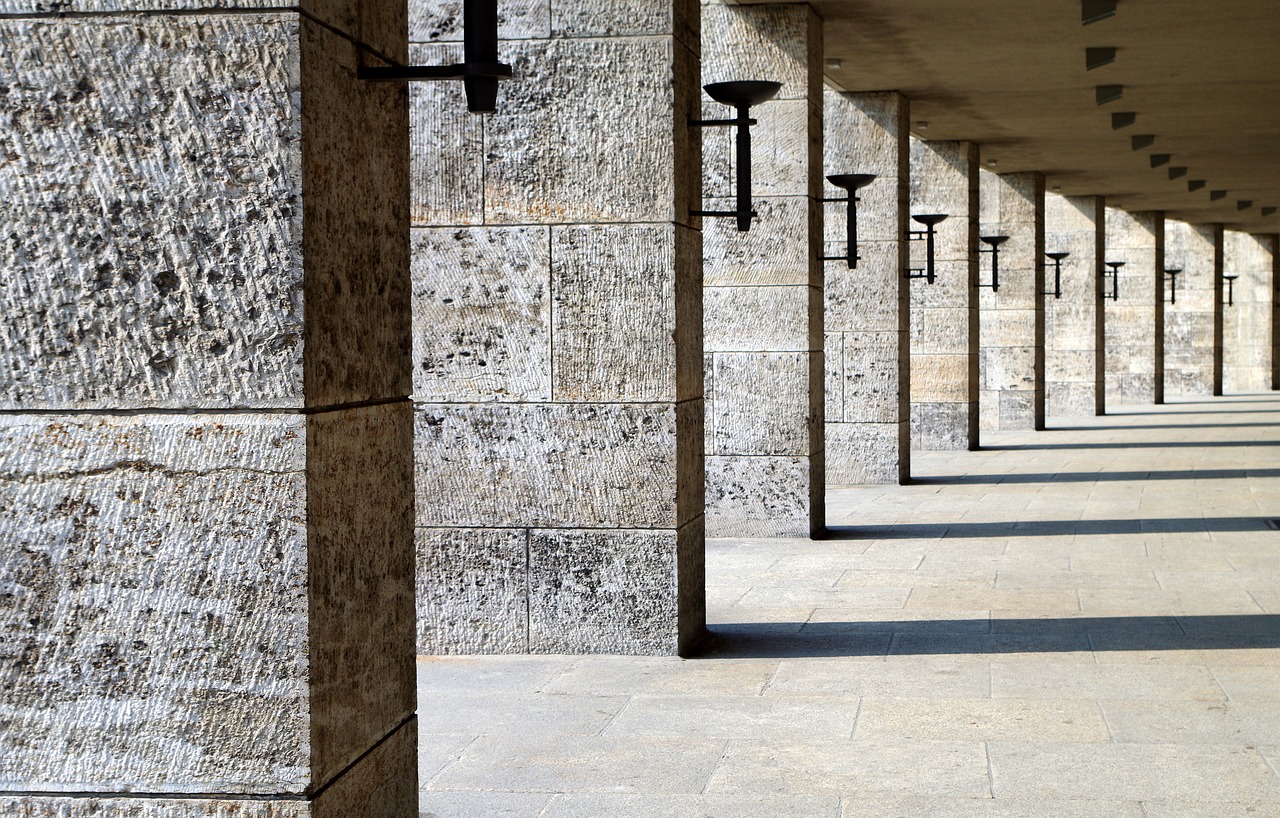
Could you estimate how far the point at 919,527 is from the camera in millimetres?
11094

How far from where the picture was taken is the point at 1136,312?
29.0 meters

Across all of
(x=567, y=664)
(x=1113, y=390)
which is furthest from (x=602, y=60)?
(x=1113, y=390)

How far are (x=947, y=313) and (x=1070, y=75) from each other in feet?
14.8

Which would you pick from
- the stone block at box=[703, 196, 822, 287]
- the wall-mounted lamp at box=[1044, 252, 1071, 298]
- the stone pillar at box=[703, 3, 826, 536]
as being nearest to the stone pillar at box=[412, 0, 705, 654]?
the stone pillar at box=[703, 3, 826, 536]

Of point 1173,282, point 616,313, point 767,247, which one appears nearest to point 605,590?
point 616,313

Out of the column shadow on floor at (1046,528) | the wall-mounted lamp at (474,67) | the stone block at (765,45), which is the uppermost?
the stone block at (765,45)

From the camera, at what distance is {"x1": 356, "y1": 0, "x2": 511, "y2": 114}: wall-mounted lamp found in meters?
3.15

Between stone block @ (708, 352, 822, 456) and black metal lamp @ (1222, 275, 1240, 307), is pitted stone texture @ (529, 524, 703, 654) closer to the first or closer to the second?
stone block @ (708, 352, 822, 456)

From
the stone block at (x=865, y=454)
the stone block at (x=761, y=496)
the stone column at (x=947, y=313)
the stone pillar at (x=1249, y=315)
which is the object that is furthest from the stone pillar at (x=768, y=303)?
the stone pillar at (x=1249, y=315)

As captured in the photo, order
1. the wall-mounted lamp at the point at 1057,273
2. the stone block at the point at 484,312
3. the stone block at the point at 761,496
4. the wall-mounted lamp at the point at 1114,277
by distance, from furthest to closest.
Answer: the wall-mounted lamp at the point at 1114,277
the wall-mounted lamp at the point at 1057,273
the stone block at the point at 761,496
the stone block at the point at 484,312

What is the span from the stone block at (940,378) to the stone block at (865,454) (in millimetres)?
3983

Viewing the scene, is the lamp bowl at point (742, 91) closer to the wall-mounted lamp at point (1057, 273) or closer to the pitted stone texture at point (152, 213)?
the pitted stone texture at point (152, 213)

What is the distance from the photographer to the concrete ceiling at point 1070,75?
1154 cm

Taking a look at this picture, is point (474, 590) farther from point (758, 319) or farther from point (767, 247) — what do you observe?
point (767, 247)
